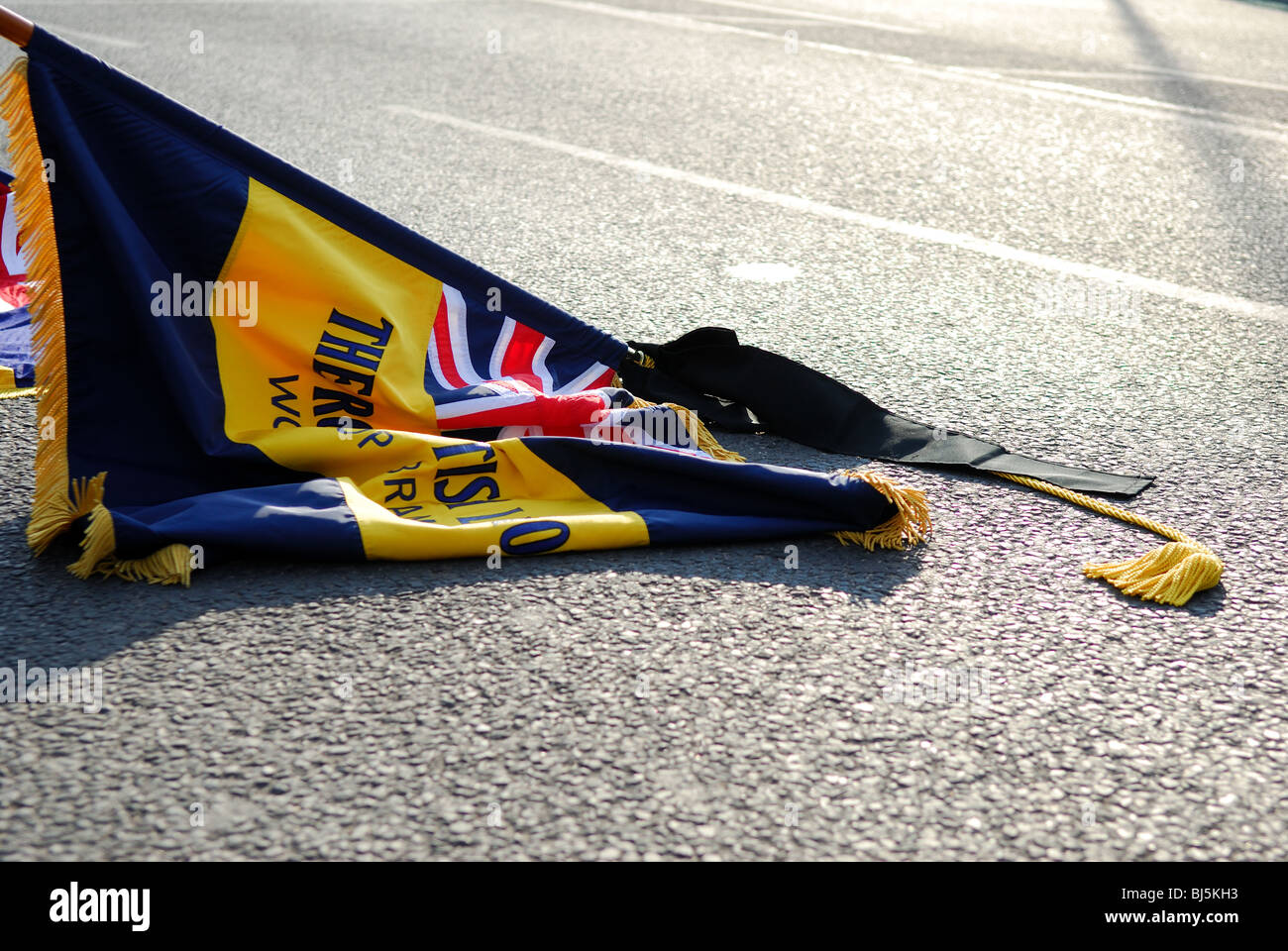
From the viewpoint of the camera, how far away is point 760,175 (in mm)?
5945

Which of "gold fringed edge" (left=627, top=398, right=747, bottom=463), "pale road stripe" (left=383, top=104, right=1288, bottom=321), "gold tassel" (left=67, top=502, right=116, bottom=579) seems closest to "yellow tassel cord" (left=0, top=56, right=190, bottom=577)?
"gold tassel" (left=67, top=502, right=116, bottom=579)

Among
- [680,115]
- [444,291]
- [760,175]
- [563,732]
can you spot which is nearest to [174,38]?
[680,115]

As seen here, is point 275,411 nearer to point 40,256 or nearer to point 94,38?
point 40,256

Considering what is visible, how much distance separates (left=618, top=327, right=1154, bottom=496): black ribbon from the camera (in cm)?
318

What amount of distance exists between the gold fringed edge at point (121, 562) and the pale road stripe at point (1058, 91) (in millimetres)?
6198

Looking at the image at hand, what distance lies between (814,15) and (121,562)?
9.13 m

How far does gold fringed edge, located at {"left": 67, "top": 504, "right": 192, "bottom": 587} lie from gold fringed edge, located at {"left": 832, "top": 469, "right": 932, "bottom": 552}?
4.55ft

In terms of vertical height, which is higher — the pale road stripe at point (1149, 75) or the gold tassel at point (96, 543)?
the pale road stripe at point (1149, 75)

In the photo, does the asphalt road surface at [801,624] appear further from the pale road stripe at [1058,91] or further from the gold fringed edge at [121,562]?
the pale road stripe at [1058,91]

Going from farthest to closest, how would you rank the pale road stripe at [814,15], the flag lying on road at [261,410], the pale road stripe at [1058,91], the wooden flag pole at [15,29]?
the pale road stripe at [814,15] < the pale road stripe at [1058,91] < the wooden flag pole at [15,29] < the flag lying on road at [261,410]

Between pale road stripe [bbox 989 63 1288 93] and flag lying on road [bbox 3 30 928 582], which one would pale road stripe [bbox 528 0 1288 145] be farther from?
flag lying on road [bbox 3 30 928 582]

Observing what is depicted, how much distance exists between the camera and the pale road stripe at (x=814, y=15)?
990 centimetres

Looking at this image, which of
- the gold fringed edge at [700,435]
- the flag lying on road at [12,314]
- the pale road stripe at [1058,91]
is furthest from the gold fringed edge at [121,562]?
the pale road stripe at [1058,91]

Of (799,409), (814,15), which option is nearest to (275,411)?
(799,409)
